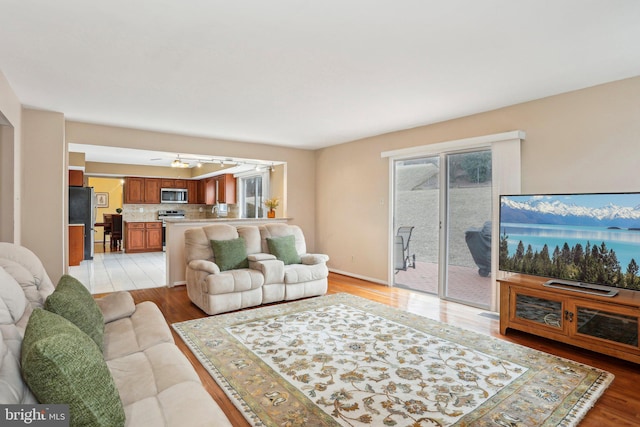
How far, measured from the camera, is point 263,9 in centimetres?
210

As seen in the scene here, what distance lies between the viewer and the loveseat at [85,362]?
1.15 meters

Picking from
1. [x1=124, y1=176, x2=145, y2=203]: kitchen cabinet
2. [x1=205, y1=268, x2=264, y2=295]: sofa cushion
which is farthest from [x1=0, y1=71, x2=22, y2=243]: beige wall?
[x1=124, y1=176, x2=145, y2=203]: kitchen cabinet

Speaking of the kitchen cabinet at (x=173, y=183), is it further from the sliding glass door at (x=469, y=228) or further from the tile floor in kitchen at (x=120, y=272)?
the sliding glass door at (x=469, y=228)

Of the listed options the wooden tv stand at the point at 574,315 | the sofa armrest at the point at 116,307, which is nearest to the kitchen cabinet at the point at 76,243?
the sofa armrest at the point at 116,307

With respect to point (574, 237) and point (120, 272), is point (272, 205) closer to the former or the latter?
point (120, 272)

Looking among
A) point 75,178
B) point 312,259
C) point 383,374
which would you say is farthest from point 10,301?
point 75,178

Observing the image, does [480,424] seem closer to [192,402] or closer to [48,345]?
[192,402]

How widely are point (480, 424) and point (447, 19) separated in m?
2.51

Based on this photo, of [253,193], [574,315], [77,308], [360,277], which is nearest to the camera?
[77,308]

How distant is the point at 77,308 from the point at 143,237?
8.78 m

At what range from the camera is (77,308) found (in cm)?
192

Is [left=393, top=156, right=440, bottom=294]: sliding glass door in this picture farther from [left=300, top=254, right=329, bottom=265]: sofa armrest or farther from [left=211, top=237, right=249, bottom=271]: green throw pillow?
[left=211, top=237, right=249, bottom=271]: green throw pillow

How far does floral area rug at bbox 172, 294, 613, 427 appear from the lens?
2.12 metres

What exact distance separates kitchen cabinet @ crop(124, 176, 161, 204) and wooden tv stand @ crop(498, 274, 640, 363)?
31.6ft
